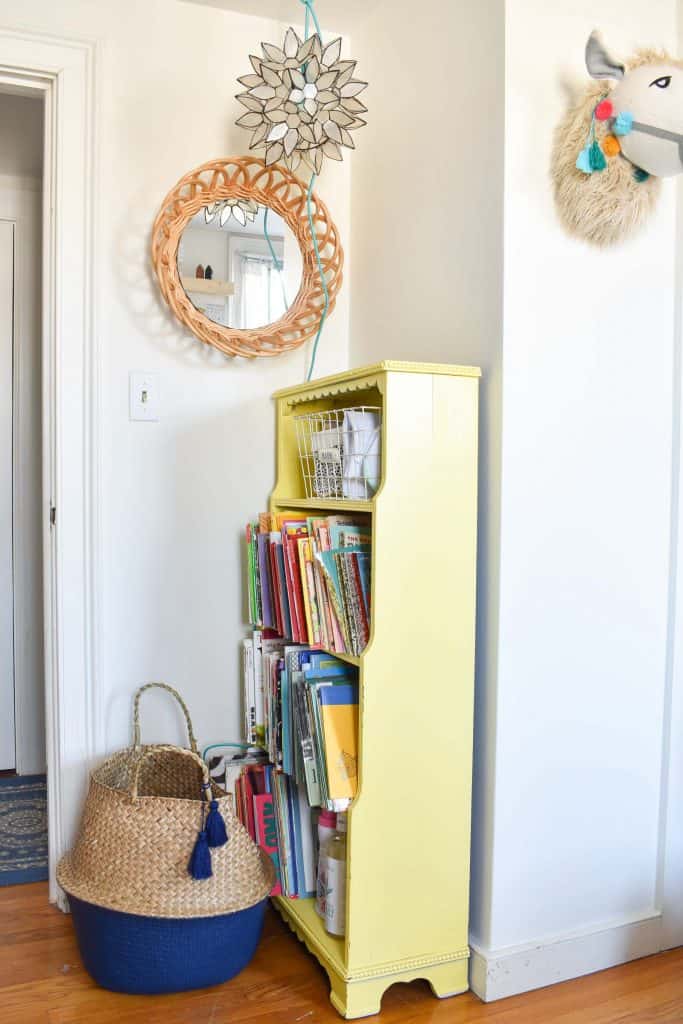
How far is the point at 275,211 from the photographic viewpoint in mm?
2209

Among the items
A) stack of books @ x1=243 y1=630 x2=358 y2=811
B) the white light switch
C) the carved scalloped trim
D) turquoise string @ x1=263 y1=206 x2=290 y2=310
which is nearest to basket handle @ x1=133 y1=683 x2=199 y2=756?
stack of books @ x1=243 y1=630 x2=358 y2=811

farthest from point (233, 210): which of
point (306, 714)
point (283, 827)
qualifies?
point (283, 827)

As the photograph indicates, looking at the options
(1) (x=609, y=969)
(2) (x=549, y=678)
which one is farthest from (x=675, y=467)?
(1) (x=609, y=969)

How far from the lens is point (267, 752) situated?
2156 millimetres

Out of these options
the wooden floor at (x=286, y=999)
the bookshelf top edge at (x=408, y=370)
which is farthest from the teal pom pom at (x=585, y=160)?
the wooden floor at (x=286, y=999)

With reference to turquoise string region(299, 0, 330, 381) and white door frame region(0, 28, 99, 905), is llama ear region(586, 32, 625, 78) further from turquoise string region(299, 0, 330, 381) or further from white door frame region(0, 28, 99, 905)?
white door frame region(0, 28, 99, 905)

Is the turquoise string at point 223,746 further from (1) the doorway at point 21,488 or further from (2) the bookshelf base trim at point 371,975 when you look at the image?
(1) the doorway at point 21,488

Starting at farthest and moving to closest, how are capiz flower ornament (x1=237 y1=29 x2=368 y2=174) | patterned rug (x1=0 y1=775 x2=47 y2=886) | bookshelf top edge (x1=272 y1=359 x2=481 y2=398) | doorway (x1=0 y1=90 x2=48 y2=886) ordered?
1. doorway (x1=0 y1=90 x2=48 y2=886)
2. patterned rug (x1=0 y1=775 x2=47 y2=886)
3. capiz flower ornament (x1=237 y1=29 x2=368 y2=174)
4. bookshelf top edge (x1=272 y1=359 x2=481 y2=398)

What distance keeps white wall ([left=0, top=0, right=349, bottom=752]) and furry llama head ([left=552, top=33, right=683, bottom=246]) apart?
857 millimetres

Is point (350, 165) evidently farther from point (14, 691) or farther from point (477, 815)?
point (14, 691)

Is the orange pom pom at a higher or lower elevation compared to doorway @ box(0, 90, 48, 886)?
higher

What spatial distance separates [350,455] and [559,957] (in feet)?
3.63

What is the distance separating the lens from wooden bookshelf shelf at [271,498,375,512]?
66.4 inches

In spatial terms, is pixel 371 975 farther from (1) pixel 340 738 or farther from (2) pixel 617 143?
(2) pixel 617 143
